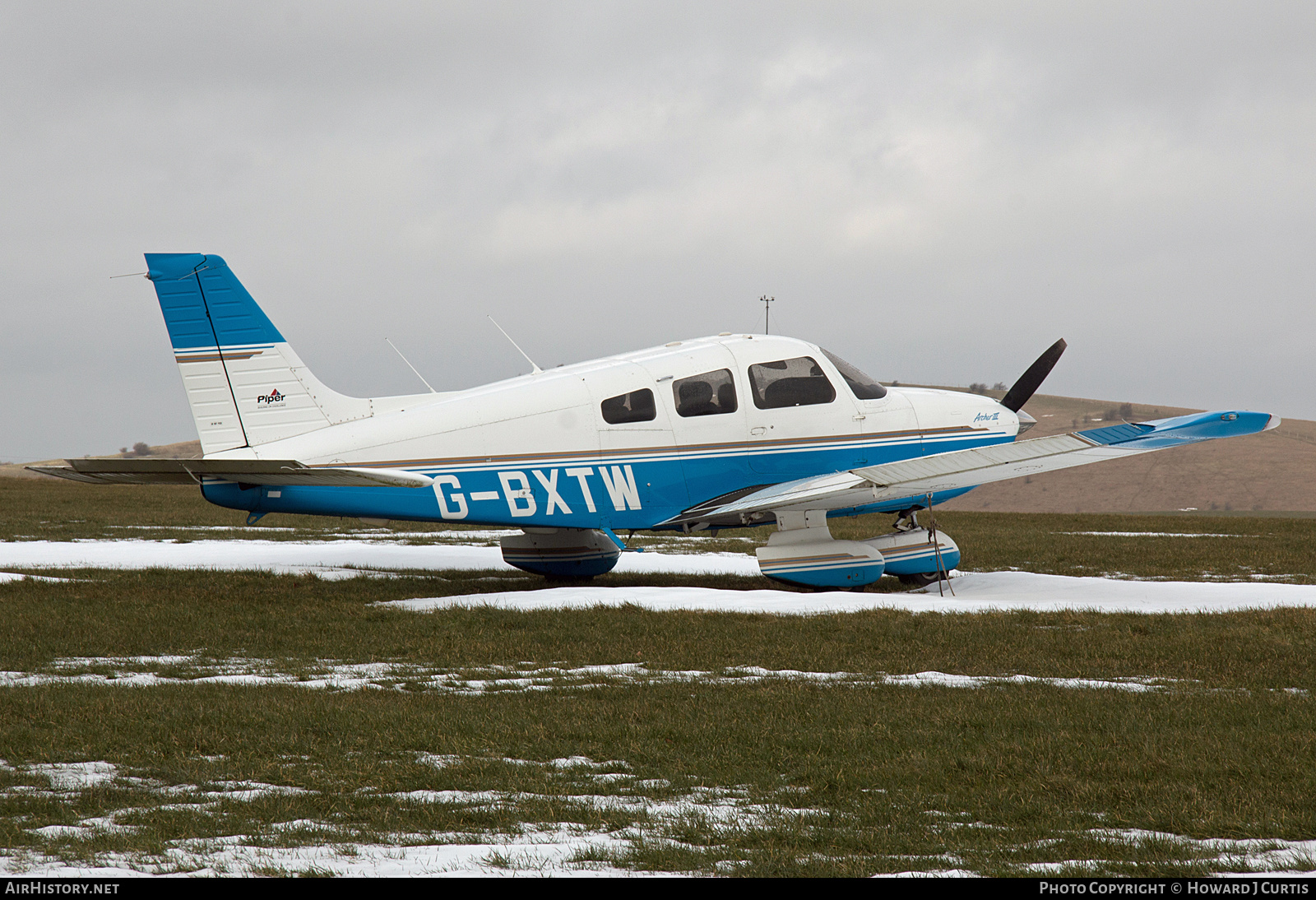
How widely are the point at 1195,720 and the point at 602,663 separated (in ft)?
14.2

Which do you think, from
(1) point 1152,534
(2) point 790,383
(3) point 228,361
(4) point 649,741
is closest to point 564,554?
(2) point 790,383

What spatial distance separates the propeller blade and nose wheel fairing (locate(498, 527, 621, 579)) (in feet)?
20.7

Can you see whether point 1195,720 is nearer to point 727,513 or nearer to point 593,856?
point 593,856

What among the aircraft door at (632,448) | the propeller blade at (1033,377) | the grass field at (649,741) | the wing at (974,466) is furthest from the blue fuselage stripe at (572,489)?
the propeller blade at (1033,377)

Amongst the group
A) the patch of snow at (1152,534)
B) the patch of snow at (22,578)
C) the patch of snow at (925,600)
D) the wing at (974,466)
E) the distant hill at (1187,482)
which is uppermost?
the patch of snow at (22,578)

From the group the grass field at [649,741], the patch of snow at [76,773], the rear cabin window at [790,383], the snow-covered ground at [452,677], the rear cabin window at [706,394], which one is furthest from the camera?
the rear cabin window at [790,383]

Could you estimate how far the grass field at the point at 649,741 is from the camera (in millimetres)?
4523

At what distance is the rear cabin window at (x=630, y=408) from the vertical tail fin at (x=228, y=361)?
324 cm

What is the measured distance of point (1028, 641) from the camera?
970 cm

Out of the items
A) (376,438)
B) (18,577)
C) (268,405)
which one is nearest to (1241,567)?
(376,438)

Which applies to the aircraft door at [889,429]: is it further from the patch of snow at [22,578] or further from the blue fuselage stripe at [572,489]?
the patch of snow at [22,578]

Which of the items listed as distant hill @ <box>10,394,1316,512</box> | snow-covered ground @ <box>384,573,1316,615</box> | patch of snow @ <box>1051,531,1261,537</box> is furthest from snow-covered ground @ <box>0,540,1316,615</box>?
distant hill @ <box>10,394,1316,512</box>

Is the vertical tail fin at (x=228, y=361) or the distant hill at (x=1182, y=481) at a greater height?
the vertical tail fin at (x=228, y=361)

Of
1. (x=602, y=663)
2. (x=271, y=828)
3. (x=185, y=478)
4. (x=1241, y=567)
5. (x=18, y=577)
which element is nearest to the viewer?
(x=271, y=828)
